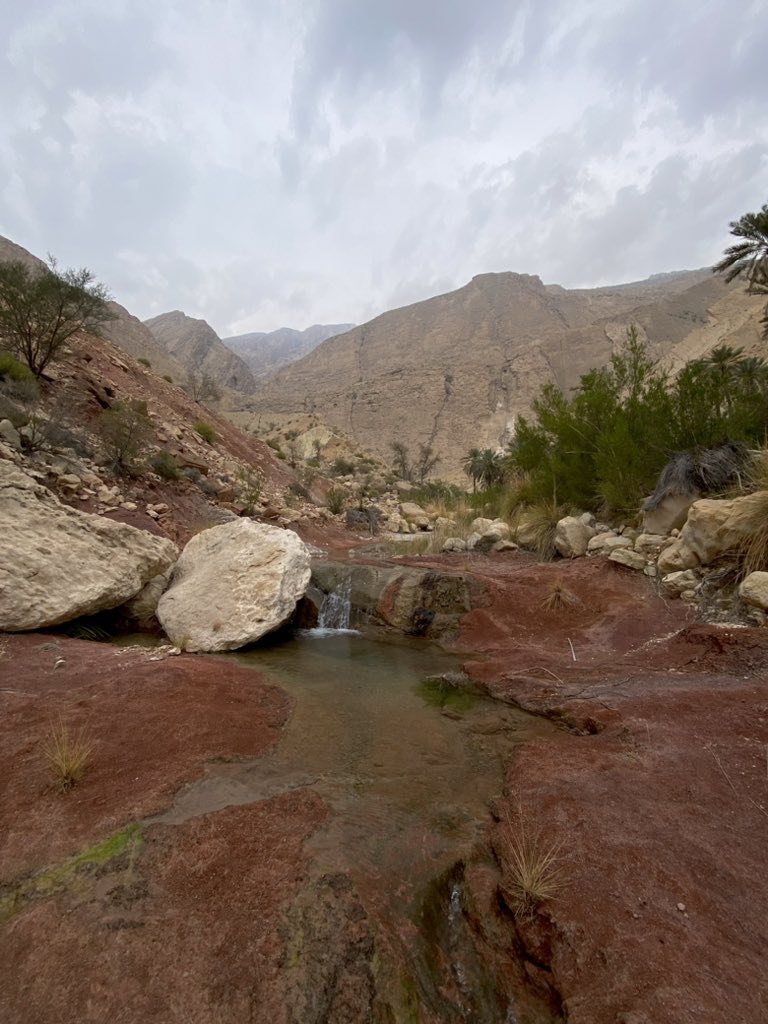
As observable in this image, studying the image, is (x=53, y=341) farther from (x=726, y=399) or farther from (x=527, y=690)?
(x=726, y=399)

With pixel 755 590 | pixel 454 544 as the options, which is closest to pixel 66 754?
pixel 755 590

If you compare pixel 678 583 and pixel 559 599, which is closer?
pixel 678 583

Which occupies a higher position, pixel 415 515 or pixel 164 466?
pixel 164 466

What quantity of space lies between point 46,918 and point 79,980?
0.42m

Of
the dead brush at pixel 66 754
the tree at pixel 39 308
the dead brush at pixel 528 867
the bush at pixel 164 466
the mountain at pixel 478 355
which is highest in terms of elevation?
the mountain at pixel 478 355

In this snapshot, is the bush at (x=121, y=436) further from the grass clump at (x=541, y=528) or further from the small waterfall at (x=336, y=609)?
the grass clump at (x=541, y=528)

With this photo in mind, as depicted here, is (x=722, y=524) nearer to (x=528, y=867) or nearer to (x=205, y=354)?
(x=528, y=867)

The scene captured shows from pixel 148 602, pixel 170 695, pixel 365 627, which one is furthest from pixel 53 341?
pixel 170 695

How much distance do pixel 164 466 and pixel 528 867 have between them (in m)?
13.0

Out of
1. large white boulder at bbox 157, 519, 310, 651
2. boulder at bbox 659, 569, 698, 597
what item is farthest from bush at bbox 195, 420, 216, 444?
boulder at bbox 659, 569, 698, 597

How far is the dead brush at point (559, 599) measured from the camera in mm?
7193

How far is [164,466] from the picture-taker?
42.7 feet

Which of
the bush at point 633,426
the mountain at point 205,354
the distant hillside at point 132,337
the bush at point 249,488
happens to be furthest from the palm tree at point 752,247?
the mountain at point 205,354

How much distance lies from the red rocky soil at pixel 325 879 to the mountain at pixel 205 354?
91.7 meters
